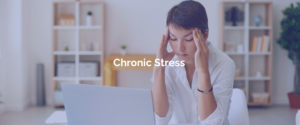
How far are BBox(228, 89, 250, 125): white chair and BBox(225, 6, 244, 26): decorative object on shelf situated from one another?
290 cm

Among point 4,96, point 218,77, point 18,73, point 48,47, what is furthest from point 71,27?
point 218,77

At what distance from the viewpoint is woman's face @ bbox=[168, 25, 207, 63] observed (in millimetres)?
1160

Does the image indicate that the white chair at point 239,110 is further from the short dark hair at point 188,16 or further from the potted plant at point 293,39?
the potted plant at point 293,39

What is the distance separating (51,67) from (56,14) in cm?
80

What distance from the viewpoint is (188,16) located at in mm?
1154

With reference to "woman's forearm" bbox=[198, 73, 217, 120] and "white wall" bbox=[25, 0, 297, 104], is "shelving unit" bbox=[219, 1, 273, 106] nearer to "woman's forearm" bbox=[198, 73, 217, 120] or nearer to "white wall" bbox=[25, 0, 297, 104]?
"white wall" bbox=[25, 0, 297, 104]

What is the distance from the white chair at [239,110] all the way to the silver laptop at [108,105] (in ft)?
2.20

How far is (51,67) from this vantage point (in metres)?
4.19

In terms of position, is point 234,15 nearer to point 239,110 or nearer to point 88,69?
point 88,69

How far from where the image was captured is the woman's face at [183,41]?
1.16 meters

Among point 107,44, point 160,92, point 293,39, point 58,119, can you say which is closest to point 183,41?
point 160,92

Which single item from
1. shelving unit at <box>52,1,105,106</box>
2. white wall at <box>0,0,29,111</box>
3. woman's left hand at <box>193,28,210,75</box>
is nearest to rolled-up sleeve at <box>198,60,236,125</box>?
woman's left hand at <box>193,28,210,75</box>

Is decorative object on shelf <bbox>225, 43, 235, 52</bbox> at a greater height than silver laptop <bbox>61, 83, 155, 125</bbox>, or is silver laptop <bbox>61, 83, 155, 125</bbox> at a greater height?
decorative object on shelf <bbox>225, 43, 235, 52</bbox>

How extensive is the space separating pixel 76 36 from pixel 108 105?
3.26 meters
